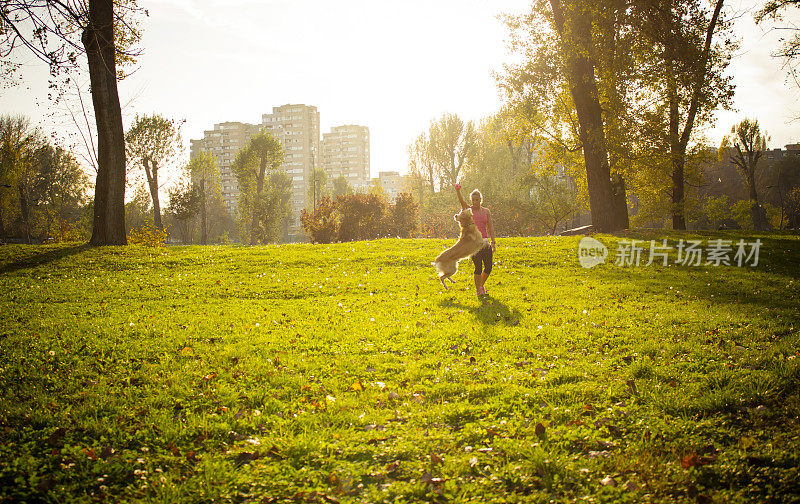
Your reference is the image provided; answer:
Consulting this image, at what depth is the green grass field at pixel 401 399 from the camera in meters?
3.90

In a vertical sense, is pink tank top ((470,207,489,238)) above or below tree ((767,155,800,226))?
below

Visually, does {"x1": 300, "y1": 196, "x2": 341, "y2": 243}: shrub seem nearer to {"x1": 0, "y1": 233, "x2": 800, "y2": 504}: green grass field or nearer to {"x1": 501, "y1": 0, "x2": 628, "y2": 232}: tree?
{"x1": 501, "y1": 0, "x2": 628, "y2": 232}: tree

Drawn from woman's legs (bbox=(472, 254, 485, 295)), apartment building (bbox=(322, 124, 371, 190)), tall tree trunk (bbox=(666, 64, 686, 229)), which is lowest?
woman's legs (bbox=(472, 254, 485, 295))

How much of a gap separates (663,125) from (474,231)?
1556 cm

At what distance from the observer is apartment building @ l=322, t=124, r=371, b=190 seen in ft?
569

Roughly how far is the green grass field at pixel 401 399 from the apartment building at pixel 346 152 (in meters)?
166

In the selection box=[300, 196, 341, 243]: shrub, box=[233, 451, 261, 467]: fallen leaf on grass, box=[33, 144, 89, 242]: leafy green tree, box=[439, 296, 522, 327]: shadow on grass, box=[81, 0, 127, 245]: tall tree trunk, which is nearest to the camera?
box=[233, 451, 261, 467]: fallen leaf on grass

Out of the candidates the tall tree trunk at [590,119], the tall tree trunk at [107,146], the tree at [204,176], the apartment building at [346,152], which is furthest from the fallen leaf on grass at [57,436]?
the apartment building at [346,152]

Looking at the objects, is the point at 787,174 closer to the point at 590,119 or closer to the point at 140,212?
the point at 590,119

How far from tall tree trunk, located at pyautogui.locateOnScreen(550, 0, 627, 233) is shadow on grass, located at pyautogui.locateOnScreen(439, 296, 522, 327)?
42.8ft

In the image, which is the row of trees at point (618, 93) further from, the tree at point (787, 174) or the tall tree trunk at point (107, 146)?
the tree at point (787, 174)

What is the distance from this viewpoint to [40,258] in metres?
16.0

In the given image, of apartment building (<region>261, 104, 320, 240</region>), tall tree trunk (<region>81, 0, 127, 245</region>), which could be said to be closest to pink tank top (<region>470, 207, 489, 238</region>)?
tall tree trunk (<region>81, 0, 127, 245</region>)

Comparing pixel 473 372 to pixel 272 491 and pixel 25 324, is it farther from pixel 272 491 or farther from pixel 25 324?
pixel 25 324
